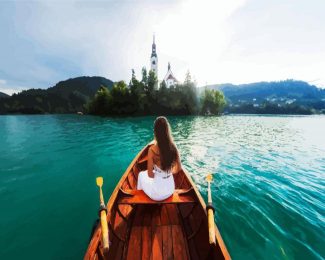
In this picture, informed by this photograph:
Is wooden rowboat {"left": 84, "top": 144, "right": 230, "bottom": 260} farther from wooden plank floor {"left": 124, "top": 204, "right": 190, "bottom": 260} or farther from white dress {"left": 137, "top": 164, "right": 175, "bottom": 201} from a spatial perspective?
white dress {"left": 137, "top": 164, "right": 175, "bottom": 201}

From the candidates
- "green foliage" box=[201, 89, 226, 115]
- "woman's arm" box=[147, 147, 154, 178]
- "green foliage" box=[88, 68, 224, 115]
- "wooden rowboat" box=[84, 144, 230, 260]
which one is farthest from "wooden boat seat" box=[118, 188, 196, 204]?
"green foliage" box=[201, 89, 226, 115]

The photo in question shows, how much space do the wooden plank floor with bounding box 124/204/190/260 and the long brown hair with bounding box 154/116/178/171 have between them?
1305 mm

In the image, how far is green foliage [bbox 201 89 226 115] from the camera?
69.3 m

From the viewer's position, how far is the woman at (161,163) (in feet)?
11.7

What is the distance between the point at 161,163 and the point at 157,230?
143 cm

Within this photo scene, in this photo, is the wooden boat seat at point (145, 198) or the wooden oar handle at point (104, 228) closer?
the wooden oar handle at point (104, 228)

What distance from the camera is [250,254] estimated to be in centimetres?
391

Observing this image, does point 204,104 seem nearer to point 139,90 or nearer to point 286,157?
point 139,90

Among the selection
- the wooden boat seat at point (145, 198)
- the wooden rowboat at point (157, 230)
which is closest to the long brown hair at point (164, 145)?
the wooden boat seat at point (145, 198)

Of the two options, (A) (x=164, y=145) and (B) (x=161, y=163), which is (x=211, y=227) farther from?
(A) (x=164, y=145)

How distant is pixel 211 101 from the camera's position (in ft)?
228

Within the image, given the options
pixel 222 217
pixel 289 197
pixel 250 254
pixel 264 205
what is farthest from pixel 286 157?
pixel 250 254

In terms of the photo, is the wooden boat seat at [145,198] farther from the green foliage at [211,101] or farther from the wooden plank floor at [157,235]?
the green foliage at [211,101]

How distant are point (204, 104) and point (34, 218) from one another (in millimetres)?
68958
